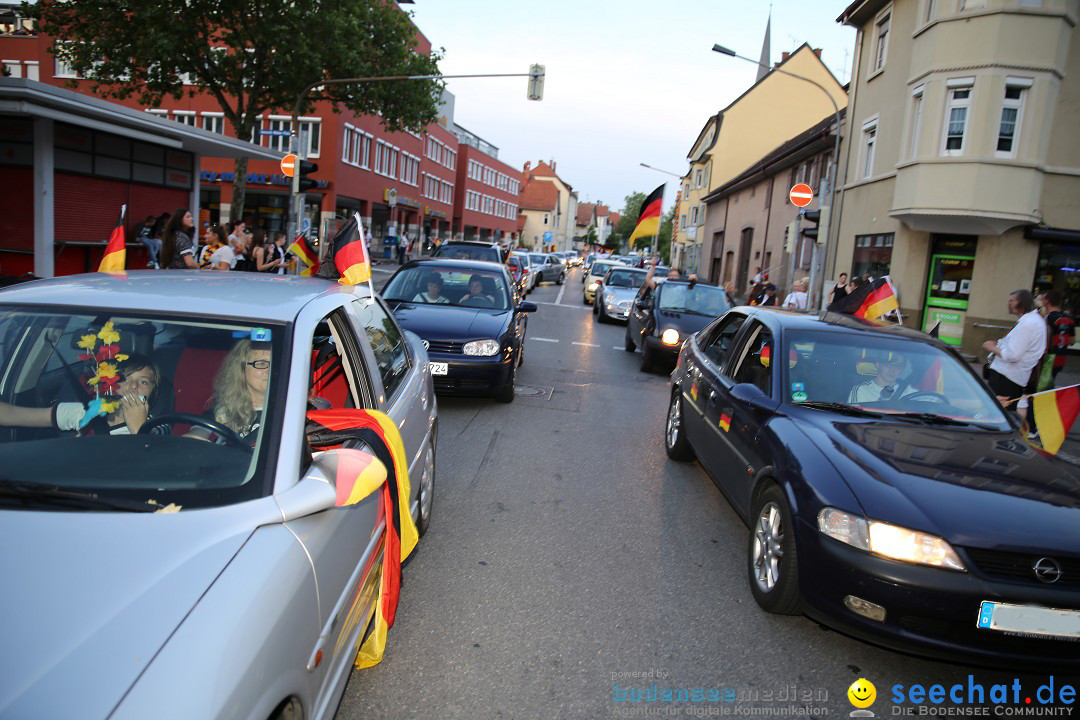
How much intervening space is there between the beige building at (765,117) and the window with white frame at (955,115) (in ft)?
83.1

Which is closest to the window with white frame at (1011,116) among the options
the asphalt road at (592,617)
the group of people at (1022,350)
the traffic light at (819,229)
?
the traffic light at (819,229)

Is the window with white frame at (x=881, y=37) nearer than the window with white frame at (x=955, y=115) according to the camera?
No

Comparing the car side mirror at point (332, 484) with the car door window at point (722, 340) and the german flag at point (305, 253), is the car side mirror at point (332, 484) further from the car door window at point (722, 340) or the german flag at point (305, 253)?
the german flag at point (305, 253)

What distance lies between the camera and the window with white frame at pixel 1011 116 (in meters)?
16.4

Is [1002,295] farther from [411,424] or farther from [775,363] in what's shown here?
[411,424]

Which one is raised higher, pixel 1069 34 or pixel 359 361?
pixel 1069 34

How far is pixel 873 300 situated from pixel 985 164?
36.3ft

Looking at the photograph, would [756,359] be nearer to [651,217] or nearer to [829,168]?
[829,168]

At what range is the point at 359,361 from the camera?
3.40 meters

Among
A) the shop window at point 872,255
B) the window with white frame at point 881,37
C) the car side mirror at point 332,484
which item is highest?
the window with white frame at point 881,37

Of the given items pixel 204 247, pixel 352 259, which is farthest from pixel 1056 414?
pixel 204 247

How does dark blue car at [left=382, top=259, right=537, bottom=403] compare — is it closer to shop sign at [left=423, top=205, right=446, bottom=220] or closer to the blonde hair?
the blonde hair

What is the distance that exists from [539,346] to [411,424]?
11.0 m

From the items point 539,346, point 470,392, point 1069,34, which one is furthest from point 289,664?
point 1069,34
